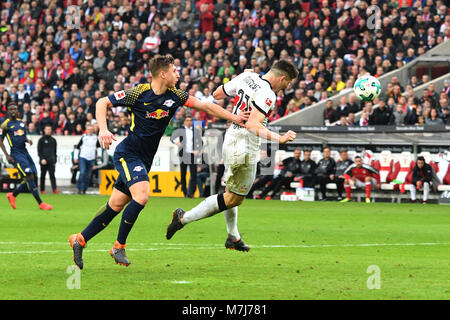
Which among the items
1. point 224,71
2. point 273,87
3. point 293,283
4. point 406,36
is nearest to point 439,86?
point 406,36

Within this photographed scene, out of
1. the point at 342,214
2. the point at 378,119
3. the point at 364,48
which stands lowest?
the point at 342,214

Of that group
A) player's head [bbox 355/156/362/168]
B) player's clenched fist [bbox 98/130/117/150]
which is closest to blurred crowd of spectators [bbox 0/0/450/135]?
player's head [bbox 355/156/362/168]

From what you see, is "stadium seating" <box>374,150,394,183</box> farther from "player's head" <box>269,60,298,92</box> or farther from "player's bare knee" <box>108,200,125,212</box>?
"player's bare knee" <box>108,200,125,212</box>

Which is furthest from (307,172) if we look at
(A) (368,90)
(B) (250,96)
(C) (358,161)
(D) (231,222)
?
(B) (250,96)

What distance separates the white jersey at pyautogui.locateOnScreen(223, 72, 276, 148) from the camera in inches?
418

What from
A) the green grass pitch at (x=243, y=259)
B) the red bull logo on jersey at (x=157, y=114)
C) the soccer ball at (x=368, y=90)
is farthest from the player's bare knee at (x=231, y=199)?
the soccer ball at (x=368, y=90)

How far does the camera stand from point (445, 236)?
1417cm

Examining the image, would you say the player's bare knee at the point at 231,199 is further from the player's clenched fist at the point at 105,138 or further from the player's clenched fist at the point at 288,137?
the player's clenched fist at the point at 105,138

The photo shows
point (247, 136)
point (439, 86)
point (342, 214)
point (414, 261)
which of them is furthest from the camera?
point (439, 86)

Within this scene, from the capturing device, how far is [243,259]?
1062 cm

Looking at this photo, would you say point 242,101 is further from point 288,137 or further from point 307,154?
point 307,154

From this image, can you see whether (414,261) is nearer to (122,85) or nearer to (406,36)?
(406,36)

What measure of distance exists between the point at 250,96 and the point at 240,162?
2.83 feet

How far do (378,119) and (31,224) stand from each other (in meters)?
12.5
